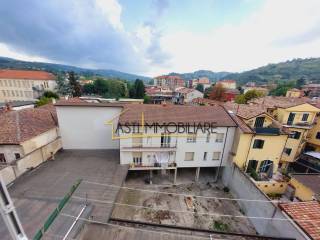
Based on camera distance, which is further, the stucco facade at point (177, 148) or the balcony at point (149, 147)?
the stucco facade at point (177, 148)

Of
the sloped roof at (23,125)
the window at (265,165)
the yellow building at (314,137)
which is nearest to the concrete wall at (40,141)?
the sloped roof at (23,125)

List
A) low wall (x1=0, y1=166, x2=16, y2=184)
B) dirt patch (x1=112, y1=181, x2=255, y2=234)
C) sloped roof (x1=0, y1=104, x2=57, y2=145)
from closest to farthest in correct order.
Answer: low wall (x1=0, y1=166, x2=16, y2=184), sloped roof (x1=0, y1=104, x2=57, y2=145), dirt patch (x1=112, y1=181, x2=255, y2=234)

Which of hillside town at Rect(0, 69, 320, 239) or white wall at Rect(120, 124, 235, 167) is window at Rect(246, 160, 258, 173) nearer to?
hillside town at Rect(0, 69, 320, 239)

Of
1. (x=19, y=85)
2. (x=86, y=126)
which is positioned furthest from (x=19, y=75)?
(x=86, y=126)

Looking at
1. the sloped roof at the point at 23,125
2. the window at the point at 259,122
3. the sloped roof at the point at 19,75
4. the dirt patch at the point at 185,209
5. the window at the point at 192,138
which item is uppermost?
the sloped roof at the point at 19,75

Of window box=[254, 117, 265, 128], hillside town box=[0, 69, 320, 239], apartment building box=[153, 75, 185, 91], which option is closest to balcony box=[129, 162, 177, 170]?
hillside town box=[0, 69, 320, 239]

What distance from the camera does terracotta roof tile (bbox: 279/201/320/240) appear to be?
27.7 ft

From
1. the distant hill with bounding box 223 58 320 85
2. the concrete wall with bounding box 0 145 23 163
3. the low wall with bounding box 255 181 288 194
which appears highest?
the distant hill with bounding box 223 58 320 85

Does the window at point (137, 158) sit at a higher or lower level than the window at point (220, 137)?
lower

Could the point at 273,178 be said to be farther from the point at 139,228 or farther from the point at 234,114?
the point at 139,228

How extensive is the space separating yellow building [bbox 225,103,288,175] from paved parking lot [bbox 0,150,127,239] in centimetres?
1384

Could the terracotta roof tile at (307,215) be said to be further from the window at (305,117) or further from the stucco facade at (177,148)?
the window at (305,117)

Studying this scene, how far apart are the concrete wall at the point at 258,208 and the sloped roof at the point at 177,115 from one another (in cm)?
595

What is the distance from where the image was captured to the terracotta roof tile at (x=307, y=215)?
8.45 m
